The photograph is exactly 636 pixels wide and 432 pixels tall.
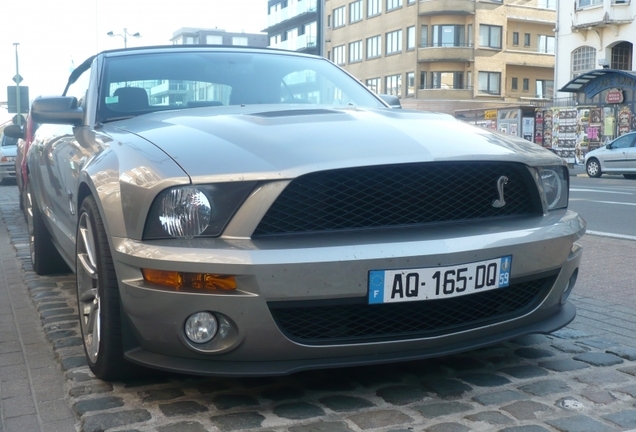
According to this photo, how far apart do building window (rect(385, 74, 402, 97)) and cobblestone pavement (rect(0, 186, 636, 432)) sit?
5299cm

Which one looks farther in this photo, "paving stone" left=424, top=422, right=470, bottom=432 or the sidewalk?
the sidewalk

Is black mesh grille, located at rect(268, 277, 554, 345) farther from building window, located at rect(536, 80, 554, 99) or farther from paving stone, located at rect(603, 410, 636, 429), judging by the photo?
building window, located at rect(536, 80, 554, 99)

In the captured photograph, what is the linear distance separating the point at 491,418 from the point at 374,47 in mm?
57741

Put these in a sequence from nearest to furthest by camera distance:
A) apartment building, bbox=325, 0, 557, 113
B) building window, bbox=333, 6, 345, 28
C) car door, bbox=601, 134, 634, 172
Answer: car door, bbox=601, 134, 634, 172
apartment building, bbox=325, 0, 557, 113
building window, bbox=333, 6, 345, 28

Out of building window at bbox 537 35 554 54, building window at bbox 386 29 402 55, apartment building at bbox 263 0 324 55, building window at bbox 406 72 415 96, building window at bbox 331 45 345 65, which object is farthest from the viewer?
apartment building at bbox 263 0 324 55

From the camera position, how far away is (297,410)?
2.94 meters

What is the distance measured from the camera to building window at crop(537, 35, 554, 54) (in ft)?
190

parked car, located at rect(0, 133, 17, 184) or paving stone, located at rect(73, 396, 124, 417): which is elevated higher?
parked car, located at rect(0, 133, 17, 184)

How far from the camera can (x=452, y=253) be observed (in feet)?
9.39

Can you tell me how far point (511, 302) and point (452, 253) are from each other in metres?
0.50

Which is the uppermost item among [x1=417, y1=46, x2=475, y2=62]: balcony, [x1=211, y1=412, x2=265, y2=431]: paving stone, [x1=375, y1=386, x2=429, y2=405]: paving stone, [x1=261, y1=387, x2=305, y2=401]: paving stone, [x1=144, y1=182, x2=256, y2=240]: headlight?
[x1=417, y1=46, x2=475, y2=62]: balcony

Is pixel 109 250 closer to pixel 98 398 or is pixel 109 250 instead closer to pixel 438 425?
pixel 98 398

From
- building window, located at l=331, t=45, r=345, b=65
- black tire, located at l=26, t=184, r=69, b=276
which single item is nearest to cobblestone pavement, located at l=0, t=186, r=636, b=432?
black tire, located at l=26, t=184, r=69, b=276

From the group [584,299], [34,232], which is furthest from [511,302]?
[34,232]
